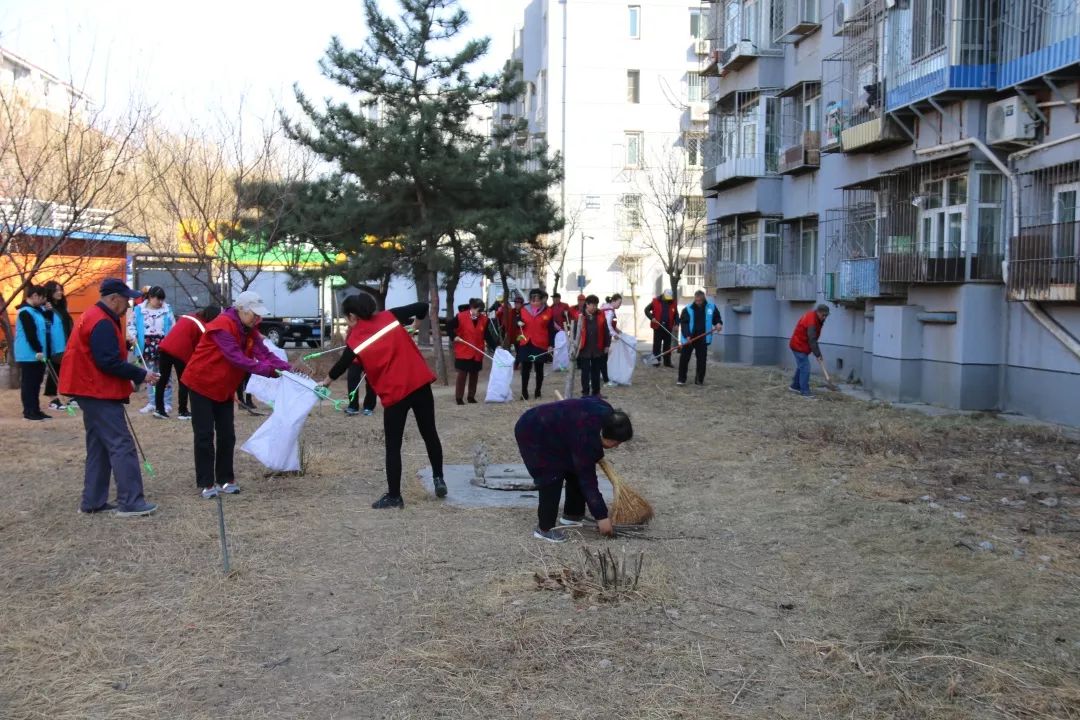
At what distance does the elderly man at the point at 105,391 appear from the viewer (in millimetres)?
6918

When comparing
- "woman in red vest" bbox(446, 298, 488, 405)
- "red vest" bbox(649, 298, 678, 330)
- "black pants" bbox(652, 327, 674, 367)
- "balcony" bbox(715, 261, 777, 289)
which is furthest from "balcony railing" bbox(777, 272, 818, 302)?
"woman in red vest" bbox(446, 298, 488, 405)

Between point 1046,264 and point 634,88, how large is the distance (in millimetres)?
30647

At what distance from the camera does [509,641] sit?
4.67 meters

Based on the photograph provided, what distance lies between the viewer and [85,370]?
22.8 ft

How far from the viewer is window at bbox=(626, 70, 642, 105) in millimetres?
41656

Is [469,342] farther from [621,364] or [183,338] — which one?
[183,338]

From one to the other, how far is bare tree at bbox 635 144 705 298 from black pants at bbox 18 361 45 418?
25.4 metres

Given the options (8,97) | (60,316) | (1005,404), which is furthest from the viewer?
(1005,404)

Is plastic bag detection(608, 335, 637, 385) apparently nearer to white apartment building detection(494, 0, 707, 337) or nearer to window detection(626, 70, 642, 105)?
white apartment building detection(494, 0, 707, 337)

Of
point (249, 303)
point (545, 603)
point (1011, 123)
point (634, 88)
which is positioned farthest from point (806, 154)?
point (634, 88)

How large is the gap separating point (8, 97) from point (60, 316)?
108 inches

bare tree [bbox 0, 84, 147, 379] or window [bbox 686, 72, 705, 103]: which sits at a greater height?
window [bbox 686, 72, 705, 103]

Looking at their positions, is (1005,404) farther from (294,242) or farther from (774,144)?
(294,242)

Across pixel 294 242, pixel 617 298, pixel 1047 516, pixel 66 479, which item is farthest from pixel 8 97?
pixel 1047 516
